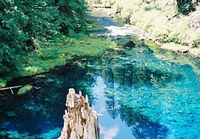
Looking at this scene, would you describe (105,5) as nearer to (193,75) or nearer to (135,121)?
(193,75)

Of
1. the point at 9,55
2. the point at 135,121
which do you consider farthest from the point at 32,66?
the point at 135,121

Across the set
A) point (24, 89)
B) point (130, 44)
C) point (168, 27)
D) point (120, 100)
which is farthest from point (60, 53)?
point (168, 27)

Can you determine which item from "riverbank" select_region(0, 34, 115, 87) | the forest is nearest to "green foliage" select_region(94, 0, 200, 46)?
the forest

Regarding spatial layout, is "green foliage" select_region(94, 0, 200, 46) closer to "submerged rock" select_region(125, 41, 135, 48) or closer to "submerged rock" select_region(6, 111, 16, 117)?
"submerged rock" select_region(125, 41, 135, 48)

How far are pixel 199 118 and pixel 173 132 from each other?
8.00 feet

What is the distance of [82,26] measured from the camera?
118 feet

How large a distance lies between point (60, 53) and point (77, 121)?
68.7ft

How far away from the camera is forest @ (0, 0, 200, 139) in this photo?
16.1 m

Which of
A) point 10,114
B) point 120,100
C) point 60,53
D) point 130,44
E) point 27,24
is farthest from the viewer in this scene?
point 130,44

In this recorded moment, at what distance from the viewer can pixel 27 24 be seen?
2272 centimetres

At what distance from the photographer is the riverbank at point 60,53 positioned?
70.3 feet

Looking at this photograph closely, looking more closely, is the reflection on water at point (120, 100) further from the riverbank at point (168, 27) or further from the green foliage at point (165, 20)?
the green foliage at point (165, 20)

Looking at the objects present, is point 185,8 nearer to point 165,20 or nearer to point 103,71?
point 165,20

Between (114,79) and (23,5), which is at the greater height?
(23,5)
